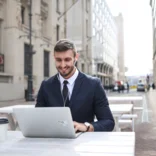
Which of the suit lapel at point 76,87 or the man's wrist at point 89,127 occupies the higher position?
the suit lapel at point 76,87

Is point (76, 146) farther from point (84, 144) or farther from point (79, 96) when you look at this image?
point (79, 96)

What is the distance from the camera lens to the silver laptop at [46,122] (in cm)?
207

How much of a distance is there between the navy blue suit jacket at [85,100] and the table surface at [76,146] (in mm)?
438

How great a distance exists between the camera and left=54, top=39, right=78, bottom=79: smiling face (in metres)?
2.59

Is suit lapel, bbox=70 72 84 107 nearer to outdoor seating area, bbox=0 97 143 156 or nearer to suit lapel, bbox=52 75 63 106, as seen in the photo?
suit lapel, bbox=52 75 63 106

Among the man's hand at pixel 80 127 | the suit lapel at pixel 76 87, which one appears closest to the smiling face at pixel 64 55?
the suit lapel at pixel 76 87

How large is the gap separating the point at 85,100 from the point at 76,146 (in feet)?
2.80

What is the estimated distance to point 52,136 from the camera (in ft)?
7.38

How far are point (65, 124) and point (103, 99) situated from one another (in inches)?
32.3

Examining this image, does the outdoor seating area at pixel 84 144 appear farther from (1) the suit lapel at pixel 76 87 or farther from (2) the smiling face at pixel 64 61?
(2) the smiling face at pixel 64 61

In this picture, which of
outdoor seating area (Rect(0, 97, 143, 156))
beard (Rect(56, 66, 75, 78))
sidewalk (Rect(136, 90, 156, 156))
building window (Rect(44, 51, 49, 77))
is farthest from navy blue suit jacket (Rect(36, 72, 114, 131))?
building window (Rect(44, 51, 49, 77))

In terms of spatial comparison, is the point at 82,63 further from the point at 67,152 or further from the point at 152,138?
the point at 67,152

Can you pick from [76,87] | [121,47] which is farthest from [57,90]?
[121,47]

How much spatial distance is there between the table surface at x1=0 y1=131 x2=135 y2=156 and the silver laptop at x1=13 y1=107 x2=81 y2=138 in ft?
0.18
